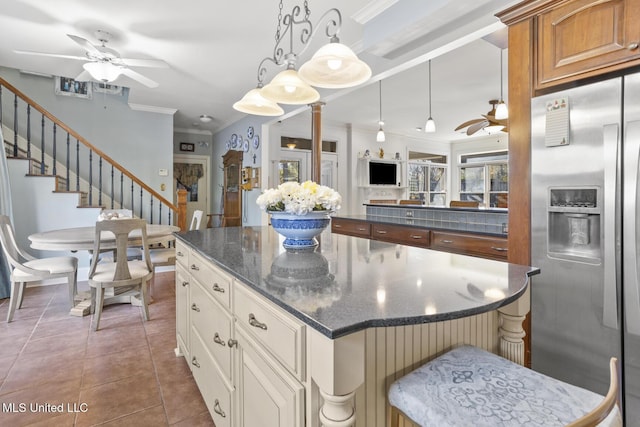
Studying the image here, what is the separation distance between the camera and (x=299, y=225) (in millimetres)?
1610

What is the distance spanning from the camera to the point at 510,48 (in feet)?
5.88

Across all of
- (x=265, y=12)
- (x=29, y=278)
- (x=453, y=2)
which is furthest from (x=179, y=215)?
(x=453, y=2)

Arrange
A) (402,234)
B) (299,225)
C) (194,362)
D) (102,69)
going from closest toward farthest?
(299,225) → (194,362) → (102,69) → (402,234)

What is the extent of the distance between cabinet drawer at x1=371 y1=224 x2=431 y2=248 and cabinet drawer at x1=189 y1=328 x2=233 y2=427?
7.05 ft

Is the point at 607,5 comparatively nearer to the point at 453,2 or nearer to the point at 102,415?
the point at 453,2

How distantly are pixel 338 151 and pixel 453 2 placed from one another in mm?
5014

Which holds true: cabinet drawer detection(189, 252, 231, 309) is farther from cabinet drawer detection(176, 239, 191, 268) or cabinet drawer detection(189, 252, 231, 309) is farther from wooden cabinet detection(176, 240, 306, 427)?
cabinet drawer detection(176, 239, 191, 268)

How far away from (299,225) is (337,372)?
3.16 ft

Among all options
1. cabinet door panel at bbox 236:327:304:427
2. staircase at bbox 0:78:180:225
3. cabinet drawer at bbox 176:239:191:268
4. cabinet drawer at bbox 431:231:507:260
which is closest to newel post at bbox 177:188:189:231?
staircase at bbox 0:78:180:225

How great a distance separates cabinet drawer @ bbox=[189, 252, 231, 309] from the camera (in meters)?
1.28

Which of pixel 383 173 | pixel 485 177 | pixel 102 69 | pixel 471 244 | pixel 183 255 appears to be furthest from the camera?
pixel 485 177

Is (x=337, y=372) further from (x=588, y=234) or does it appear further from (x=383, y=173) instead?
(x=383, y=173)

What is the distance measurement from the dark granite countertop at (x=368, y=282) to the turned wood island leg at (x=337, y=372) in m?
0.04

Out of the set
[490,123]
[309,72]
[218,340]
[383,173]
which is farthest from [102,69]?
[383,173]
